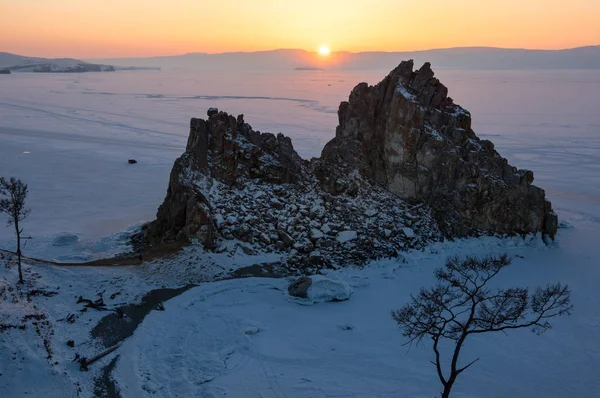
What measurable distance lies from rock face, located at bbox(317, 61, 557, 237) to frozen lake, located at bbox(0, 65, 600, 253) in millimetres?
8252

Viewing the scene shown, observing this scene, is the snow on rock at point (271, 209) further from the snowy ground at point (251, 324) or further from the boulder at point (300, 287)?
the boulder at point (300, 287)

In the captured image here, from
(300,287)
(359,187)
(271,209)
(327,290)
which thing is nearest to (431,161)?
(359,187)

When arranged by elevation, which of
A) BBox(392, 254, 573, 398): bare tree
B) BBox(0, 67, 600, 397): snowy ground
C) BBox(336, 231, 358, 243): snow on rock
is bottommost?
BBox(0, 67, 600, 397): snowy ground

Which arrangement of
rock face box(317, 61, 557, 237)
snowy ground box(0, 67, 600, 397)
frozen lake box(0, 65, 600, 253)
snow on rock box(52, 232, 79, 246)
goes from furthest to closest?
frozen lake box(0, 65, 600, 253)
rock face box(317, 61, 557, 237)
snow on rock box(52, 232, 79, 246)
snowy ground box(0, 67, 600, 397)

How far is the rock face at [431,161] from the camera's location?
88.2 ft

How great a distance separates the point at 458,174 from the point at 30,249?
939 inches

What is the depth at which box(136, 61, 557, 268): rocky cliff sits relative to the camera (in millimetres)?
24297

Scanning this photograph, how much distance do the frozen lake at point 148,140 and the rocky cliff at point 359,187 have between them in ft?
22.0

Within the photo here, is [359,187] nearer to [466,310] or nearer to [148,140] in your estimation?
[466,310]

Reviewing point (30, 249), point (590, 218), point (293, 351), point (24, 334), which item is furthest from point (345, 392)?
point (590, 218)

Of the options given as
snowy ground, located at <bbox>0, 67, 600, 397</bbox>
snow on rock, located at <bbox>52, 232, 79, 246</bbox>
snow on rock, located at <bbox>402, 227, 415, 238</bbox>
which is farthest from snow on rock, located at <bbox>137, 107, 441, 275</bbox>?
snow on rock, located at <bbox>52, 232, 79, 246</bbox>

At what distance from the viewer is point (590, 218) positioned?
31781mm

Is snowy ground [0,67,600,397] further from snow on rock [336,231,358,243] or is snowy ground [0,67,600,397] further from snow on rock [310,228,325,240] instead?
snow on rock [310,228,325,240]

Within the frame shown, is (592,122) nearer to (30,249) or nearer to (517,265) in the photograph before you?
(517,265)
